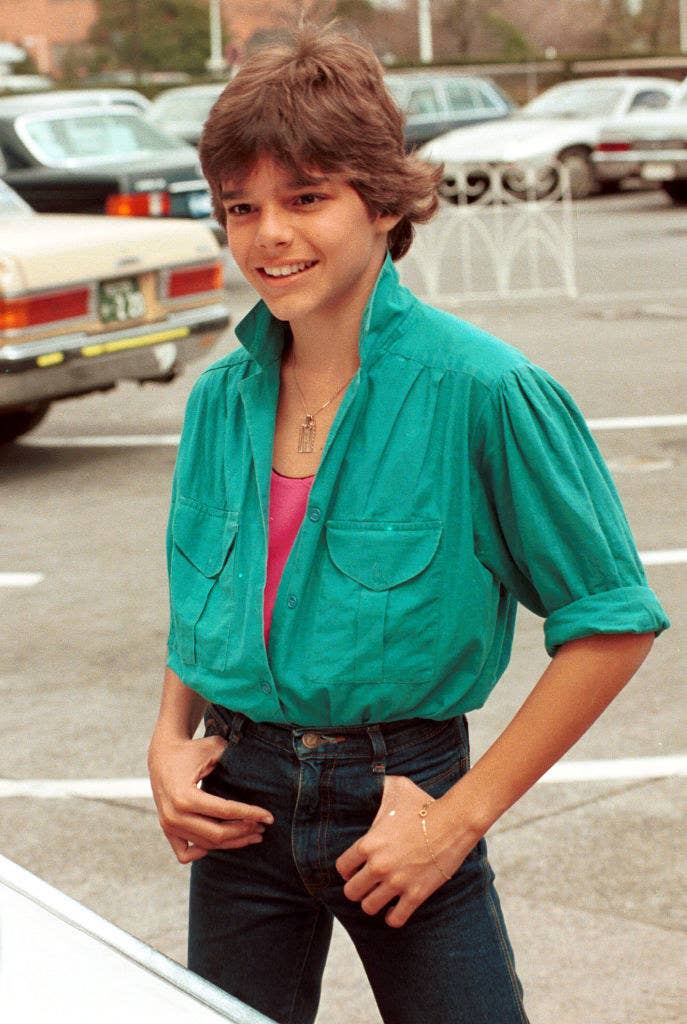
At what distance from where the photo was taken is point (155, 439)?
8.87 metres

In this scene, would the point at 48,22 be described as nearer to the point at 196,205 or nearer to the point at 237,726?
the point at 196,205

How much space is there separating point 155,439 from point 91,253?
1311 mm

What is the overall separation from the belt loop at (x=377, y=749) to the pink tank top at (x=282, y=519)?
0.20 metres

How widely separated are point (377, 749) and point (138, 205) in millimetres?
12152

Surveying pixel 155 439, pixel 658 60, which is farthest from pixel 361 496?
pixel 658 60

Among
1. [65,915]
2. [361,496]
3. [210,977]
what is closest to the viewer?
[65,915]

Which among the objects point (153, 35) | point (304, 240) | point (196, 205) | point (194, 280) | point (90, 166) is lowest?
point (153, 35)

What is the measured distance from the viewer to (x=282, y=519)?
196 centimetres

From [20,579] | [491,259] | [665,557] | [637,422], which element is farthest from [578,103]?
[20,579]

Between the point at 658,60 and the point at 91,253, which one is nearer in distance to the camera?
the point at 91,253

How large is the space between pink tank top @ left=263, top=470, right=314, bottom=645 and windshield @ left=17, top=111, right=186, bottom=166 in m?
12.1

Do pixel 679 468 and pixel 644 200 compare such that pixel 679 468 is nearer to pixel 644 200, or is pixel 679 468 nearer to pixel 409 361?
pixel 409 361

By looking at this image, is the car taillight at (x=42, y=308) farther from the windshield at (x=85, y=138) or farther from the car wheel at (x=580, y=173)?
the car wheel at (x=580, y=173)

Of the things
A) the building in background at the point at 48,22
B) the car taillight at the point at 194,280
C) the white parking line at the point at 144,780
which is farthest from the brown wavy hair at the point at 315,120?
the building in background at the point at 48,22
